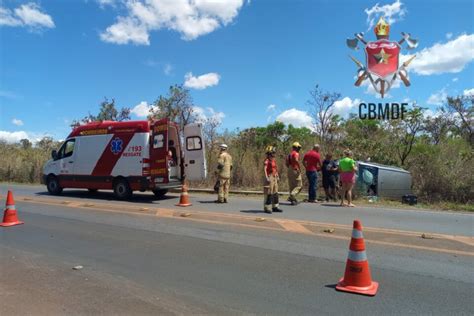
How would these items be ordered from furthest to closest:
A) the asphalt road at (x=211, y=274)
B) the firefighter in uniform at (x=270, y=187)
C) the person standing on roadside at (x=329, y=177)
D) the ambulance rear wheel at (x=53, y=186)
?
the ambulance rear wheel at (x=53, y=186)
the person standing on roadside at (x=329, y=177)
the firefighter in uniform at (x=270, y=187)
the asphalt road at (x=211, y=274)

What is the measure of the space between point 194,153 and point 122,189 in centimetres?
281

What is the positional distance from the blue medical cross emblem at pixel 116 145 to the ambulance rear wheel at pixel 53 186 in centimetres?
355

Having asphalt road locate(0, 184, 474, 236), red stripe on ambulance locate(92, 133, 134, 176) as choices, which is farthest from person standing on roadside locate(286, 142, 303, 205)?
red stripe on ambulance locate(92, 133, 134, 176)

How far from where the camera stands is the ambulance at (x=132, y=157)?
45.3 feet

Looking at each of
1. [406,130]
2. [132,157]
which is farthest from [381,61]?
[132,157]

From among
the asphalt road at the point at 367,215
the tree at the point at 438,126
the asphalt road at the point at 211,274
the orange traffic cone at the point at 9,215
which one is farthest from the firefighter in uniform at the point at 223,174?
the tree at the point at 438,126

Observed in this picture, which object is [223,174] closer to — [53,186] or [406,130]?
[53,186]

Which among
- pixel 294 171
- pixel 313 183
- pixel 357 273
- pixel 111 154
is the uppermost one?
pixel 111 154

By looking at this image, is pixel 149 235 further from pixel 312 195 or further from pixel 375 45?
pixel 375 45

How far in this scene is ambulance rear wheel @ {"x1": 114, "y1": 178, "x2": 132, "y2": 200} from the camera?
1428cm

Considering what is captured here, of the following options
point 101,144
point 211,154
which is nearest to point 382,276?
point 101,144

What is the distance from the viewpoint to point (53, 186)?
649 inches

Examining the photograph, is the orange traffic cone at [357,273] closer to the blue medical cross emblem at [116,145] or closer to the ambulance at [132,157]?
the ambulance at [132,157]

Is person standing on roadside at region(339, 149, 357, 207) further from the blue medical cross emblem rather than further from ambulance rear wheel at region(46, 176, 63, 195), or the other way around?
ambulance rear wheel at region(46, 176, 63, 195)
